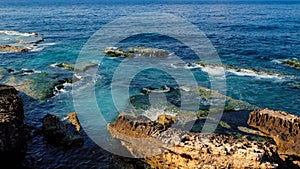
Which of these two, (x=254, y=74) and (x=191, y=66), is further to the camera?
(x=191, y=66)

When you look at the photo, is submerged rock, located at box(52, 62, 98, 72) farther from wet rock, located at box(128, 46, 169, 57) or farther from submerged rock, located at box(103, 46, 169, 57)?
wet rock, located at box(128, 46, 169, 57)

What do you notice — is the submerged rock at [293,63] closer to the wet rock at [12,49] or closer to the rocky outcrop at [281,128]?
the rocky outcrop at [281,128]

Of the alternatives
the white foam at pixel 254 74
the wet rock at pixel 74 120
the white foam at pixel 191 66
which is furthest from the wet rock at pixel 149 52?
the wet rock at pixel 74 120

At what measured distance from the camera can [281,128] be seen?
23078 mm

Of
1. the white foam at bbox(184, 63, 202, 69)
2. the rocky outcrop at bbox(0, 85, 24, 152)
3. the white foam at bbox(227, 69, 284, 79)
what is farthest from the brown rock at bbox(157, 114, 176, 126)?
the white foam at bbox(184, 63, 202, 69)

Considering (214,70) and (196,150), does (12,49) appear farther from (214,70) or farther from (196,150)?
(196,150)

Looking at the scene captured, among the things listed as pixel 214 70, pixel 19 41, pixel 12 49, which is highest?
pixel 214 70

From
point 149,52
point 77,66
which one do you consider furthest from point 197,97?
point 149,52

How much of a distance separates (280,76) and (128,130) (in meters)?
27.3

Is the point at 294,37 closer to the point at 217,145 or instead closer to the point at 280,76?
the point at 280,76

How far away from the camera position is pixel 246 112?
28797 millimetres

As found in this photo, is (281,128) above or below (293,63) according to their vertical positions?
below

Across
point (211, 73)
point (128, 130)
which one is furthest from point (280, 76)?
Result: point (128, 130)

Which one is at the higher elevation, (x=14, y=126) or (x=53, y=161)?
(x=14, y=126)
